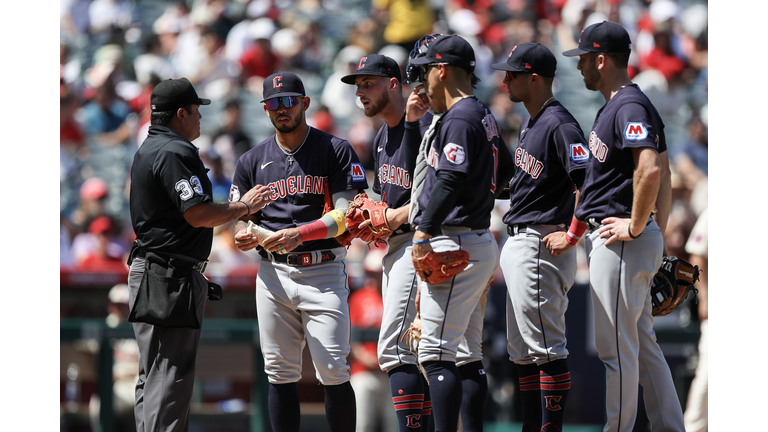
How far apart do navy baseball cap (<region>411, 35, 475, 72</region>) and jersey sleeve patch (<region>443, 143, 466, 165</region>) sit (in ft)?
1.50

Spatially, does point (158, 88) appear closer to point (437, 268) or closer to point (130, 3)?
point (437, 268)

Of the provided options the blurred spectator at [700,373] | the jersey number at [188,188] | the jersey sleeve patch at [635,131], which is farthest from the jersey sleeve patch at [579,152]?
the blurred spectator at [700,373]

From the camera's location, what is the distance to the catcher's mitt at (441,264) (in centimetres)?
357

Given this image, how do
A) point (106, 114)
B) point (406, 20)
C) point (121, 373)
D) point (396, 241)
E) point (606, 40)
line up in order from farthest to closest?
point (406, 20), point (106, 114), point (121, 373), point (396, 241), point (606, 40)

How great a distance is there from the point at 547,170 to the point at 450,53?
881mm

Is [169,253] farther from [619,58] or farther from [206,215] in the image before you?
[619,58]

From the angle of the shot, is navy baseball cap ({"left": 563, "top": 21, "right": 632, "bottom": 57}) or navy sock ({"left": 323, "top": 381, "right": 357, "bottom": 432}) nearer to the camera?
navy baseball cap ({"left": 563, "top": 21, "right": 632, "bottom": 57})

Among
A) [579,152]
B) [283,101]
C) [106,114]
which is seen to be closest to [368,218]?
[283,101]

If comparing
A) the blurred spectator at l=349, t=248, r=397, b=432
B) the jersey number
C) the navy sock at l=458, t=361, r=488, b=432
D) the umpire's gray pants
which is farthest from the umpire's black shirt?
the blurred spectator at l=349, t=248, r=397, b=432

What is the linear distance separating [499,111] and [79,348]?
19.9ft

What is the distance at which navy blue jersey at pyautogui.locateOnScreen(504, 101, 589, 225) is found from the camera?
13.3 feet

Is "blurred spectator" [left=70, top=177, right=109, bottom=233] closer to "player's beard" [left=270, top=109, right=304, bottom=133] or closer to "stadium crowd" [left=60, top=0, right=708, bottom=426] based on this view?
"stadium crowd" [left=60, top=0, right=708, bottom=426]

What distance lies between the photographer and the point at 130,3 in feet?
39.8

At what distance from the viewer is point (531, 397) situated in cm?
415
